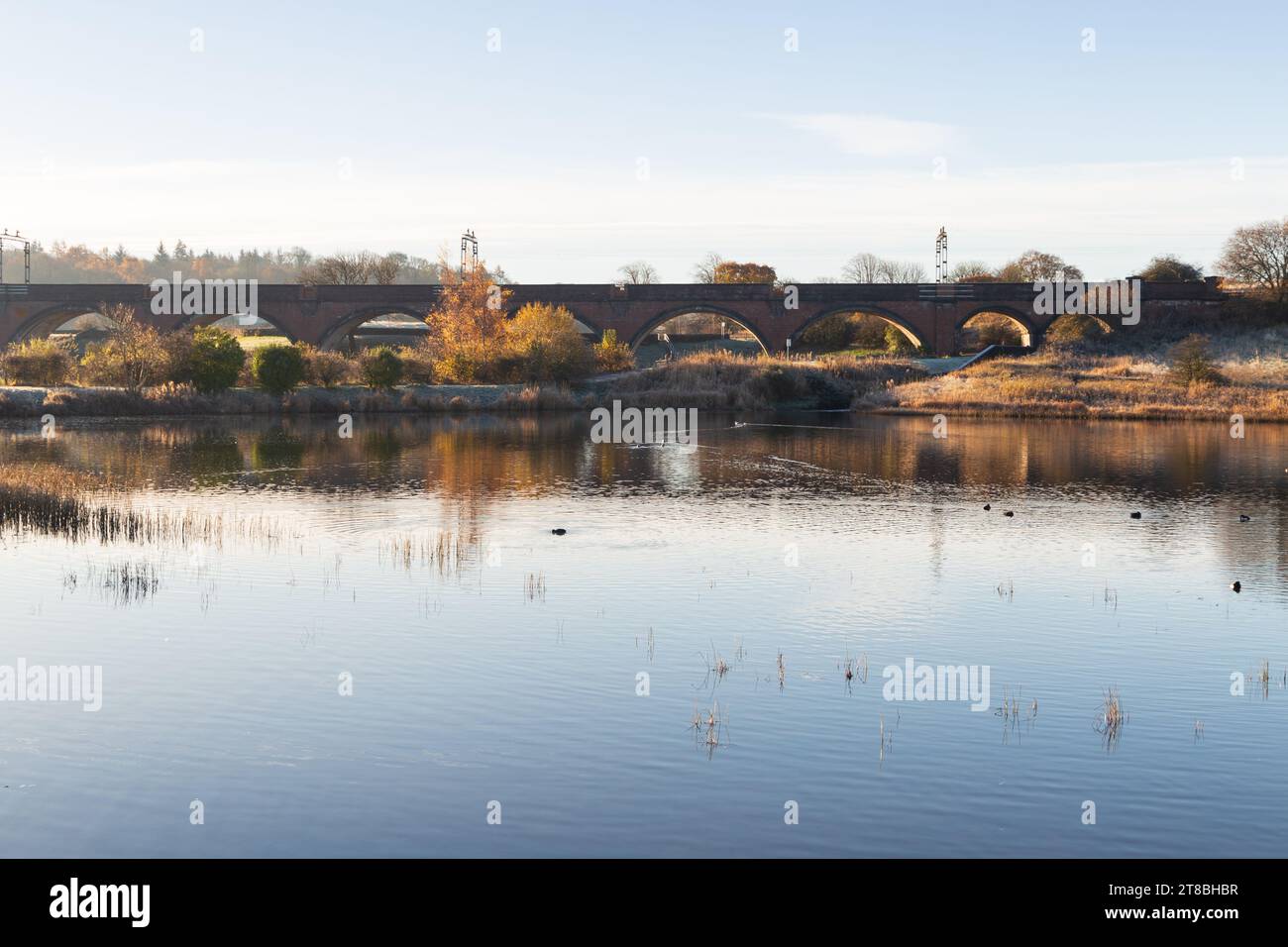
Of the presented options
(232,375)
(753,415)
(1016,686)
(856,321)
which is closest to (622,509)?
A: (1016,686)

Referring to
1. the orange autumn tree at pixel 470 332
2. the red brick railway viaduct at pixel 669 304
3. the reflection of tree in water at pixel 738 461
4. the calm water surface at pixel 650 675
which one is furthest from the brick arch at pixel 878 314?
the calm water surface at pixel 650 675

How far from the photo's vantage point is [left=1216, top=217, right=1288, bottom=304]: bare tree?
10419 cm

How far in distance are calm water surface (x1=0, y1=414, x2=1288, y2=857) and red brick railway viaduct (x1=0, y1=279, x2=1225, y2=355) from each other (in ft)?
213

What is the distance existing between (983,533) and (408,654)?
16.0m

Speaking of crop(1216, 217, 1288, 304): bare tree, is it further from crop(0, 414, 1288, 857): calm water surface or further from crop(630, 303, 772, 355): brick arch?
crop(0, 414, 1288, 857): calm water surface

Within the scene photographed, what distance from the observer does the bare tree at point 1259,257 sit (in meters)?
104

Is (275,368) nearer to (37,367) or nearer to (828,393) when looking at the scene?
(37,367)

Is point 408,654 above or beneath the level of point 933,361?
beneath

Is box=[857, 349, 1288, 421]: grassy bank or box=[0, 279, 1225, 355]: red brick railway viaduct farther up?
box=[0, 279, 1225, 355]: red brick railway viaduct

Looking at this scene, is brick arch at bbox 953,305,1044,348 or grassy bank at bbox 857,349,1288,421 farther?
brick arch at bbox 953,305,1044,348

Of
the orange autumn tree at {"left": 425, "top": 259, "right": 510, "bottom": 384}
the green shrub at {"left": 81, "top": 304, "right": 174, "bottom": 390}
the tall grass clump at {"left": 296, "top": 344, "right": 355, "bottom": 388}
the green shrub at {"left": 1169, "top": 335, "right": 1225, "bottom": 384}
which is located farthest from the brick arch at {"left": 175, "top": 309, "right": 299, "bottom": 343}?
the green shrub at {"left": 1169, "top": 335, "right": 1225, "bottom": 384}

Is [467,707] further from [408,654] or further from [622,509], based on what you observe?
[622,509]
